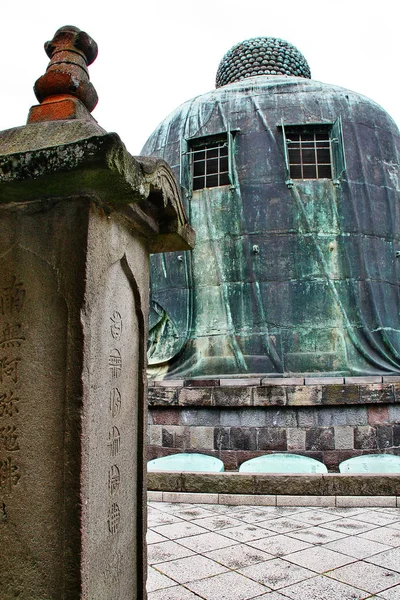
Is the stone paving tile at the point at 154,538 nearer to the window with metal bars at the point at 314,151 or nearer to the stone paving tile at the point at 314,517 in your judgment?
the stone paving tile at the point at 314,517

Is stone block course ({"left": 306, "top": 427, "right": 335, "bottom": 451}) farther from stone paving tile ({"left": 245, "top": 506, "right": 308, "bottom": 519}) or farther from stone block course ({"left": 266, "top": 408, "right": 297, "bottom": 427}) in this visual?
stone paving tile ({"left": 245, "top": 506, "right": 308, "bottom": 519})

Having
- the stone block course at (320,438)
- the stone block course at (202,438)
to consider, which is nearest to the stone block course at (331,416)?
the stone block course at (320,438)

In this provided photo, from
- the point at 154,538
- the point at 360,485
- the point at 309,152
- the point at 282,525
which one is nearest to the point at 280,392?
the point at 360,485

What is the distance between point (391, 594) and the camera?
3617mm

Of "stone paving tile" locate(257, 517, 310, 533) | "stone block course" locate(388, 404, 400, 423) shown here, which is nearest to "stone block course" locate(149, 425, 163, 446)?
"stone block course" locate(388, 404, 400, 423)

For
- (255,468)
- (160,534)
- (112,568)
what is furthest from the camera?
(255,468)

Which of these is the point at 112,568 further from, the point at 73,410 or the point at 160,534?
the point at 160,534

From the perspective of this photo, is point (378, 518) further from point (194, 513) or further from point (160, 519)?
point (160, 519)

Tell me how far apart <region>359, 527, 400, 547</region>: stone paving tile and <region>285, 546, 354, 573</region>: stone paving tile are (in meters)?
0.63

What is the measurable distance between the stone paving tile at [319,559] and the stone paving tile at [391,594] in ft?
1.84

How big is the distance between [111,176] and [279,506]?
5.62 meters

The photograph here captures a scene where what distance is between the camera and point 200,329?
11898mm

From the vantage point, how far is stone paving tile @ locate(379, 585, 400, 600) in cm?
355

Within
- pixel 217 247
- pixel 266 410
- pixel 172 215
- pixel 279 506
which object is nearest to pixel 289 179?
pixel 217 247
